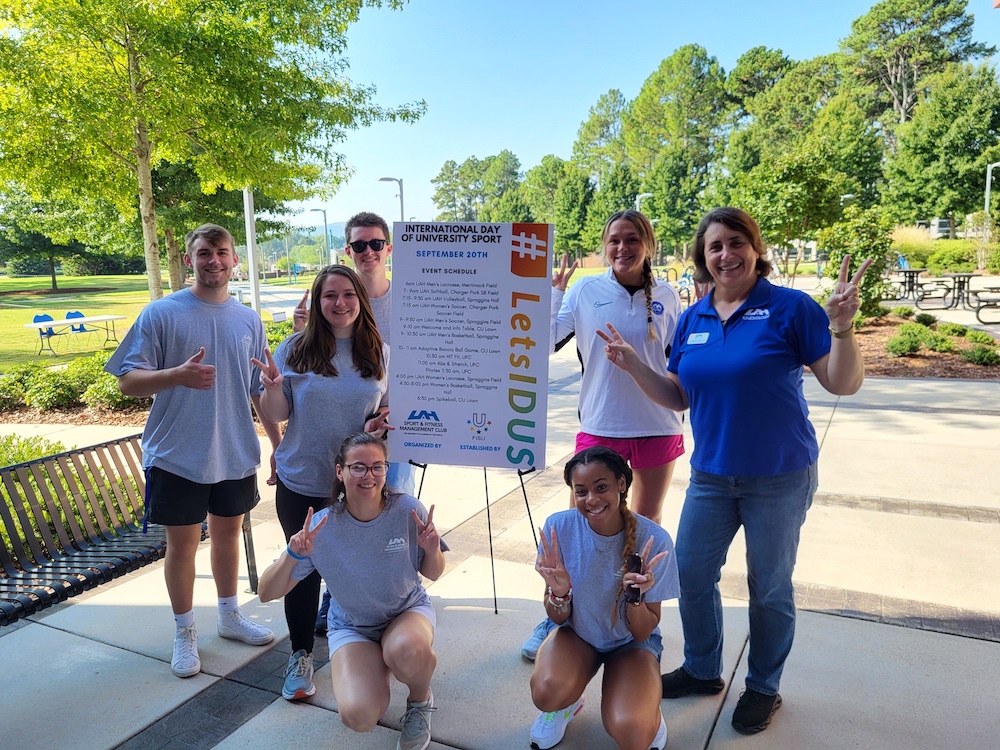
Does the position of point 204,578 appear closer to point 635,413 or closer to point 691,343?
point 635,413

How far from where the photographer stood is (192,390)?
9.81 feet

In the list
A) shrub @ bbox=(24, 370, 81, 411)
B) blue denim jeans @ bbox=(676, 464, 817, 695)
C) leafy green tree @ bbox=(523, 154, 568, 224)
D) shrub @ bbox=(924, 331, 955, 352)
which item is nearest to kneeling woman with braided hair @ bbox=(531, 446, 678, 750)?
blue denim jeans @ bbox=(676, 464, 817, 695)

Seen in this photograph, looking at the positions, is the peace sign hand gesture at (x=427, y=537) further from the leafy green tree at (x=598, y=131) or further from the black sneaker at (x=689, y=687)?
the leafy green tree at (x=598, y=131)

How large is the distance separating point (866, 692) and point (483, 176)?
370 ft

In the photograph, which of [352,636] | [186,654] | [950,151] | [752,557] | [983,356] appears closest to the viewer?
[752,557]

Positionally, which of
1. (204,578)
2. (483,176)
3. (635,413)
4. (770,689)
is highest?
(483,176)

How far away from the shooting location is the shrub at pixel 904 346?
1045cm

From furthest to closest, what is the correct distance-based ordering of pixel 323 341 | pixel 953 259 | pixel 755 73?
pixel 755 73
pixel 953 259
pixel 323 341

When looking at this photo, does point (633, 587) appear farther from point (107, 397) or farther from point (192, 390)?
point (107, 397)

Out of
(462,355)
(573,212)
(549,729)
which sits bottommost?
(549,729)

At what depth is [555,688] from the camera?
7.72 ft

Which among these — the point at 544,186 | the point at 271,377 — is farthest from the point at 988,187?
the point at 544,186

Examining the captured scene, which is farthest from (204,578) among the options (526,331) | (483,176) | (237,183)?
(483,176)

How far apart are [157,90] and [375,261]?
20.0 feet
